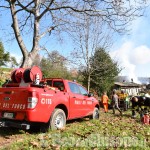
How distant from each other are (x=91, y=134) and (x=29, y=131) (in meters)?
2.42

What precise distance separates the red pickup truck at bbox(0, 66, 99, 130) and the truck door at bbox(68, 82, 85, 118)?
0.04 meters

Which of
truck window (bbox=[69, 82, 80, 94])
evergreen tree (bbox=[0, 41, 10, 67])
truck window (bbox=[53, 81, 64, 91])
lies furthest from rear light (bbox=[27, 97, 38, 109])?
evergreen tree (bbox=[0, 41, 10, 67])

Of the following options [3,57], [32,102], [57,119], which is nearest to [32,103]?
[32,102]

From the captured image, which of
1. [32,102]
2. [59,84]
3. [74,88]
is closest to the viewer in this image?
[32,102]

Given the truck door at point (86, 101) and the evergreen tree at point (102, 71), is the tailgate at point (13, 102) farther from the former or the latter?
the evergreen tree at point (102, 71)

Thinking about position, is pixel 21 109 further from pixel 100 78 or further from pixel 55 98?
pixel 100 78

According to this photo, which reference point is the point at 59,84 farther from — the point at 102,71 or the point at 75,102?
the point at 102,71

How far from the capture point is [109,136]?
7043 millimetres

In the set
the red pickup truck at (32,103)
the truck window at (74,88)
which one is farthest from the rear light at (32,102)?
the truck window at (74,88)

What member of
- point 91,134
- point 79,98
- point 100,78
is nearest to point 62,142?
point 91,134

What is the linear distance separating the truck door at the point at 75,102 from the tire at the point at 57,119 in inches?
35.1

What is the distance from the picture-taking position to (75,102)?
9.84m

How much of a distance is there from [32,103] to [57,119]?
1.38 meters

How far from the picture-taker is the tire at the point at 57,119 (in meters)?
8.12
